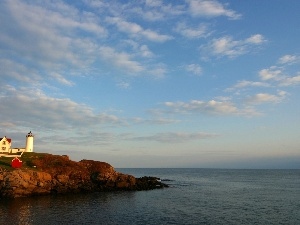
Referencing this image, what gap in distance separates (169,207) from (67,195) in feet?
88.6

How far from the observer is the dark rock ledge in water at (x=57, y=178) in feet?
233

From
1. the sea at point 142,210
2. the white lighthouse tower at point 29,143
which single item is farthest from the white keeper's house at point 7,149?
the sea at point 142,210

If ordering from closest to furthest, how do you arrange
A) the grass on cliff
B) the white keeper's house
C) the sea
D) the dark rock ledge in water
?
1. the sea
2. the dark rock ledge in water
3. the grass on cliff
4. the white keeper's house

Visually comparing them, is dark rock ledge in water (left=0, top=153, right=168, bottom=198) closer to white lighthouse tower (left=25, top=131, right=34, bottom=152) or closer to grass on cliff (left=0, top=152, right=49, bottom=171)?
grass on cliff (left=0, top=152, right=49, bottom=171)

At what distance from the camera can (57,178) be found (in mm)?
81062

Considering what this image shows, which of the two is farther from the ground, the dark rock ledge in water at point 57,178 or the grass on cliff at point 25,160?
the grass on cliff at point 25,160

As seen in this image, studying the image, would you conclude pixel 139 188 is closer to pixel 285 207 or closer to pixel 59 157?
pixel 59 157

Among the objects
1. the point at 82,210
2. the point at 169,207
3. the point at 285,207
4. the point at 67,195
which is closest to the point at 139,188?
the point at 67,195

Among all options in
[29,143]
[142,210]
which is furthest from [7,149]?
[142,210]

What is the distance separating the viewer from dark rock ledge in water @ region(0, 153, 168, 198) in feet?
233

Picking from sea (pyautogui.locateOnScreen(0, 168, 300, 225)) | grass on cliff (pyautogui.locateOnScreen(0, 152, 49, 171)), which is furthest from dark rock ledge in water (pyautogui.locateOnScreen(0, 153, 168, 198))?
sea (pyautogui.locateOnScreen(0, 168, 300, 225))

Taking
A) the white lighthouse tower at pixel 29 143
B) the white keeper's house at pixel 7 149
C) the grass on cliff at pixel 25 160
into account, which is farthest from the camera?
the white lighthouse tower at pixel 29 143

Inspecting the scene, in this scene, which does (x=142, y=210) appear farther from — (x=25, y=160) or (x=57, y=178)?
(x=25, y=160)

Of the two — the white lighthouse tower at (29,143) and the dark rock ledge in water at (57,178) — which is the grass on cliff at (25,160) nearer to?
the dark rock ledge in water at (57,178)
